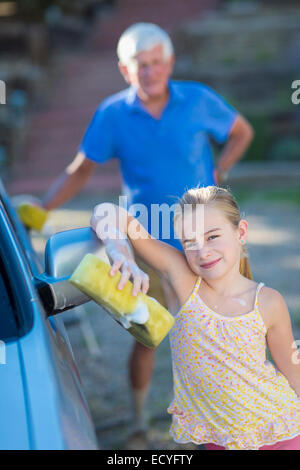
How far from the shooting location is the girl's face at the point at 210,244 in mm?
1799

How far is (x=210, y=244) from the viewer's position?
5.90 feet

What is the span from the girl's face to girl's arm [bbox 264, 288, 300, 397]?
0.45 feet

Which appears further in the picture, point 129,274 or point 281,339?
point 281,339

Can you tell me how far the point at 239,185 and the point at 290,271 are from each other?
12.3ft

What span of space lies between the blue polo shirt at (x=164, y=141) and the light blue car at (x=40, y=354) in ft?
3.16

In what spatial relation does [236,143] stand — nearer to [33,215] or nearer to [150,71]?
[150,71]

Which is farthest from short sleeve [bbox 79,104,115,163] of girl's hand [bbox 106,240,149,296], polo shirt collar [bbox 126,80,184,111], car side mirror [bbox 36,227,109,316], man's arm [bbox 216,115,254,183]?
girl's hand [bbox 106,240,149,296]

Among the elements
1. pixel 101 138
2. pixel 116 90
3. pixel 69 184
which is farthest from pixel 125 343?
pixel 116 90

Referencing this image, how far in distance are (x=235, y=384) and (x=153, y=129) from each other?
141cm

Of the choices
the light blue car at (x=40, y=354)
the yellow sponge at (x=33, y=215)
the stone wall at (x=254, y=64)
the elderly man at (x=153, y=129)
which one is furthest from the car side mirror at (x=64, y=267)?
the stone wall at (x=254, y=64)

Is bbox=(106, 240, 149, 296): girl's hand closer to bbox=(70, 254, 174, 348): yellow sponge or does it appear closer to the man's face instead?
bbox=(70, 254, 174, 348): yellow sponge

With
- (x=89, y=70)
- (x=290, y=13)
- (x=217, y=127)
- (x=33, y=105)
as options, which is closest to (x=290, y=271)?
(x=217, y=127)

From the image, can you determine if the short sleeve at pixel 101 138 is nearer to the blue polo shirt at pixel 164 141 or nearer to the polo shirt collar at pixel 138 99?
the blue polo shirt at pixel 164 141

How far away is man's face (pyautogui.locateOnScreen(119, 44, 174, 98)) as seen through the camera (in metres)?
2.83
